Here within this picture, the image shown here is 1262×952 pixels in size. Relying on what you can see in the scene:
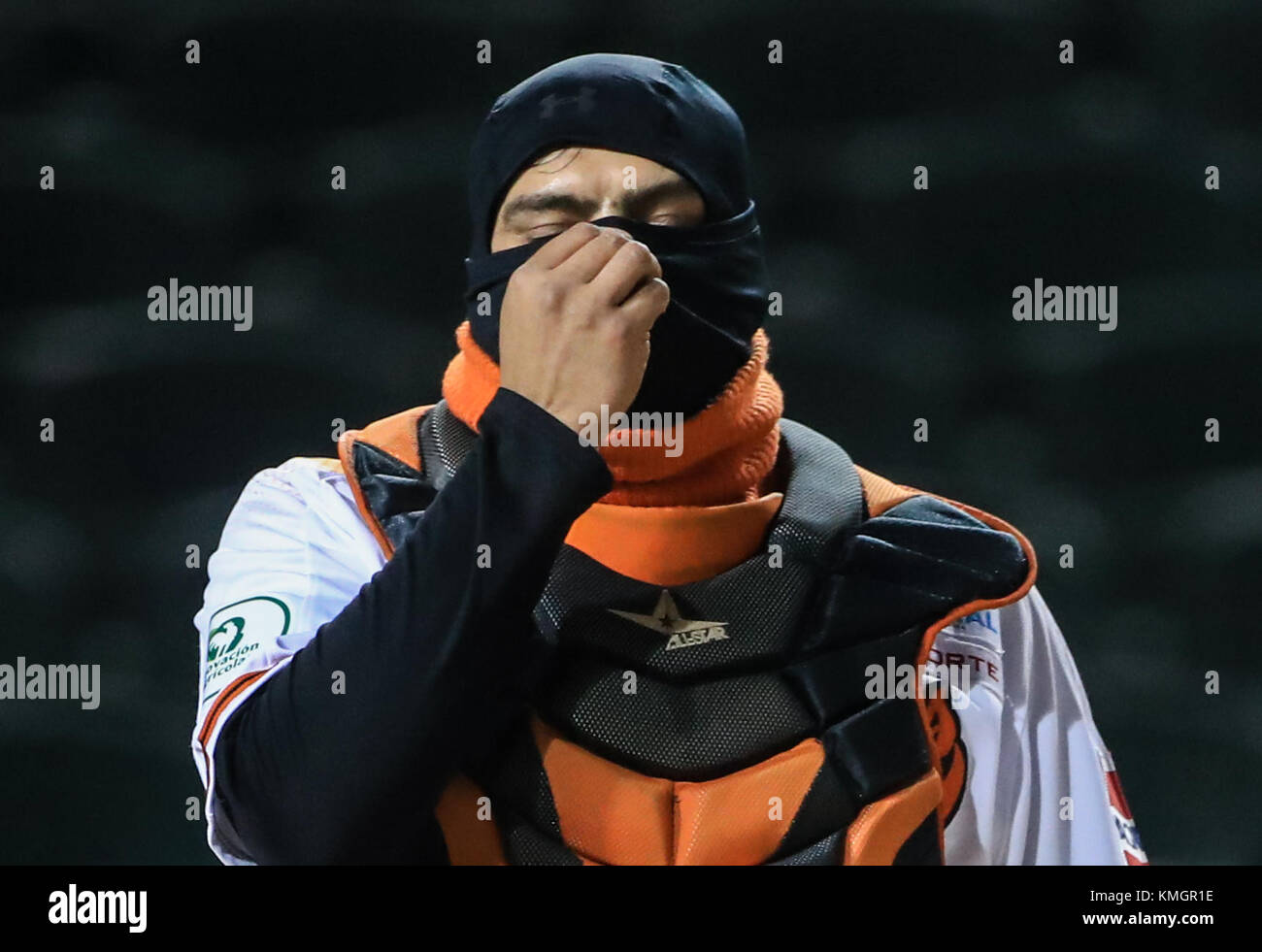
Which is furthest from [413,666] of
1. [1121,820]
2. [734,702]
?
[1121,820]

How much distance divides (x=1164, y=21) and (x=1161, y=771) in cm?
86

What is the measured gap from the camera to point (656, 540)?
1600mm

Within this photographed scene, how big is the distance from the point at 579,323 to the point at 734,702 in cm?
34

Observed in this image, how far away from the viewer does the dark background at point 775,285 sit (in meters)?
2.03

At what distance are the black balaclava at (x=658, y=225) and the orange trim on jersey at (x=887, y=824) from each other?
371 millimetres

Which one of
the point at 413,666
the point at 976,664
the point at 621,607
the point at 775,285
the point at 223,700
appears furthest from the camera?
the point at 775,285

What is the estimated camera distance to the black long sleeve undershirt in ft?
4.40

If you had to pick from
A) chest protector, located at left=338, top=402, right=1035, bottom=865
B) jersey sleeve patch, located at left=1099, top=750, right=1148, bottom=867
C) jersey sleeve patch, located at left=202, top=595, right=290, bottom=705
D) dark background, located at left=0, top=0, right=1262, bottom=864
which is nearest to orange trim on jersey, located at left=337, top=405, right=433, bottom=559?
chest protector, located at left=338, top=402, right=1035, bottom=865

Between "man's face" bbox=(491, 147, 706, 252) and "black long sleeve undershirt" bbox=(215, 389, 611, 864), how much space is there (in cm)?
26

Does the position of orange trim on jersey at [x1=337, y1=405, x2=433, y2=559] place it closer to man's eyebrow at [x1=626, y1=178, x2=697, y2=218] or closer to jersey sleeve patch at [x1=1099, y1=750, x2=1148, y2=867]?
man's eyebrow at [x1=626, y1=178, x2=697, y2=218]

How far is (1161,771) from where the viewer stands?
7.20ft

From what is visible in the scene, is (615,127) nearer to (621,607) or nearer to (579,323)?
(579,323)

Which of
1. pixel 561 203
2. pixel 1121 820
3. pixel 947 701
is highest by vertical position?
pixel 561 203

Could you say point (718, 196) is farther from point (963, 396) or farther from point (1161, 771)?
point (1161, 771)
